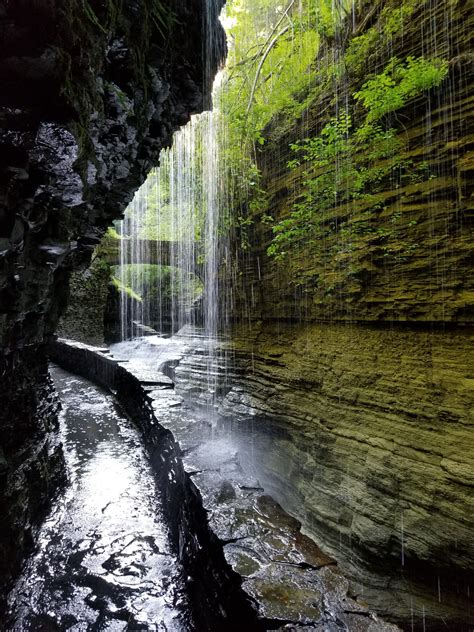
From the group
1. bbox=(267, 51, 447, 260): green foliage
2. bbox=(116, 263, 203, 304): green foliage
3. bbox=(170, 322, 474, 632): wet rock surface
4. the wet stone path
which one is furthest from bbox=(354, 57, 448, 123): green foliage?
bbox=(116, 263, 203, 304): green foliage

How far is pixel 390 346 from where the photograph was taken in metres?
6.09

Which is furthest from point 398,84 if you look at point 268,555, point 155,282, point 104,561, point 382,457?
point 155,282

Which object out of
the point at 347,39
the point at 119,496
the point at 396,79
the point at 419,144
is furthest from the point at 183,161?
the point at 119,496

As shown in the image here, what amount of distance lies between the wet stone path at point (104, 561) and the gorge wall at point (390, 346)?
3.45m

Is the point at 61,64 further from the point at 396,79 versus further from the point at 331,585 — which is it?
the point at 396,79

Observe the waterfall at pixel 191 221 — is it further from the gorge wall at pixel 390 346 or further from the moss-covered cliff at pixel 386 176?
the gorge wall at pixel 390 346

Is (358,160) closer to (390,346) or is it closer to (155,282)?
(390,346)

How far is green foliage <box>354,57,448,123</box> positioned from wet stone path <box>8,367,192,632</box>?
281 inches

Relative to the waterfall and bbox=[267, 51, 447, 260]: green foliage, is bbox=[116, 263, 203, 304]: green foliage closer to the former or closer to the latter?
the waterfall

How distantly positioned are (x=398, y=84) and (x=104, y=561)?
8158 mm

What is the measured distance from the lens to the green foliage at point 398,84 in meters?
5.57

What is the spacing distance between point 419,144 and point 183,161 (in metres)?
8.73

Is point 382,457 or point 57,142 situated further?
point 382,457

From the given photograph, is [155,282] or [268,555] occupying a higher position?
[155,282]
